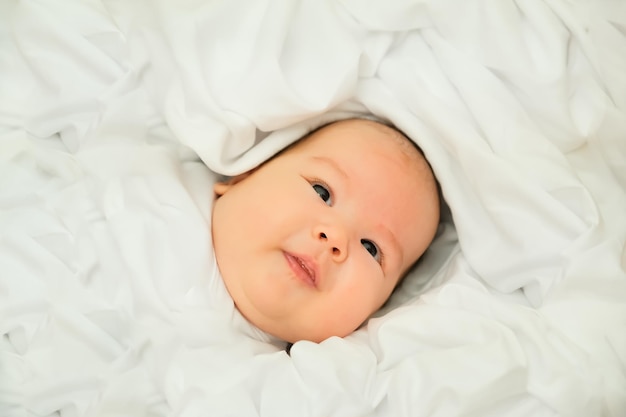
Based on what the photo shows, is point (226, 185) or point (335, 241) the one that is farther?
point (226, 185)

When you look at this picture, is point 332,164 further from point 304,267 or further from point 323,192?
point 304,267

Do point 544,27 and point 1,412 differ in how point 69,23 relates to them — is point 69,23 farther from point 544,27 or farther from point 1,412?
point 544,27

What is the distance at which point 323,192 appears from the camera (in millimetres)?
976

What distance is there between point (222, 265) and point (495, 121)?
408 mm

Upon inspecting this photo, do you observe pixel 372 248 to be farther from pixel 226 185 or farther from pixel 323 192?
pixel 226 185

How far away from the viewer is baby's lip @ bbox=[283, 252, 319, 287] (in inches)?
36.2

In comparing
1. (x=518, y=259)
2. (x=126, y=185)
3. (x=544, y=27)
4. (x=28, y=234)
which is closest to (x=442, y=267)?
(x=518, y=259)

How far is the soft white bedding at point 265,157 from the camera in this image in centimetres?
84

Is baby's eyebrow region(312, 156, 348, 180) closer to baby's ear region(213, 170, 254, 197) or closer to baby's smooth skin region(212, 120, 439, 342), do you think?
baby's smooth skin region(212, 120, 439, 342)

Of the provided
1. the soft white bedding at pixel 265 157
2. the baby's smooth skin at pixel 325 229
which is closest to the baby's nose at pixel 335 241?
the baby's smooth skin at pixel 325 229

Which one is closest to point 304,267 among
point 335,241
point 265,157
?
point 335,241

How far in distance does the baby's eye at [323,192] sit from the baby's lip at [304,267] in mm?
94

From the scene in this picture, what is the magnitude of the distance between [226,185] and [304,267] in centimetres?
20

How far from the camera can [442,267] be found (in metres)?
1.09
